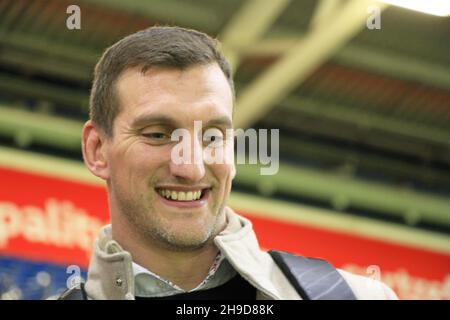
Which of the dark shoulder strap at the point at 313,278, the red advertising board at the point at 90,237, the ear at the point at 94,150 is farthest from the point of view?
the red advertising board at the point at 90,237

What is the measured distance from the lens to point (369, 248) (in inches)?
201

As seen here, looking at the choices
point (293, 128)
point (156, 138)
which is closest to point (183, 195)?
point (156, 138)

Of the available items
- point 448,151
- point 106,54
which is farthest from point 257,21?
point 106,54

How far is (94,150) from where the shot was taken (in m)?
1.69

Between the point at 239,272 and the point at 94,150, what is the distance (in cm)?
34

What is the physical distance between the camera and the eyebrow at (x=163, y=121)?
1.51 m

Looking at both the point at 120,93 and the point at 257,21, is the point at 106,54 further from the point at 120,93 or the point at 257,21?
the point at 257,21

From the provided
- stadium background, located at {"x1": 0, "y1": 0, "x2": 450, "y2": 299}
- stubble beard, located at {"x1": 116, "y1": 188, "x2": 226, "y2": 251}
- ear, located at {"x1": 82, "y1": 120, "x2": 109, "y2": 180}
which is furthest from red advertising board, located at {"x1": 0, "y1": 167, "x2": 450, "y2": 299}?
stubble beard, located at {"x1": 116, "y1": 188, "x2": 226, "y2": 251}

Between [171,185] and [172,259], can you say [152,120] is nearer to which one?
[171,185]

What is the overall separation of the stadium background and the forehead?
2.77 metres

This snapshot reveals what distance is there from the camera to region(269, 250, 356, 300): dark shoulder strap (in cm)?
151

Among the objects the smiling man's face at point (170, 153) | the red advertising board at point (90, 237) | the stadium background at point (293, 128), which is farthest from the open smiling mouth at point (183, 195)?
the red advertising board at point (90, 237)

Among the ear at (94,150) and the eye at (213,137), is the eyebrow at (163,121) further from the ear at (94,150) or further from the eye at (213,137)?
the ear at (94,150)

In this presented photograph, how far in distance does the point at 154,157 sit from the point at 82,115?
3719 millimetres
